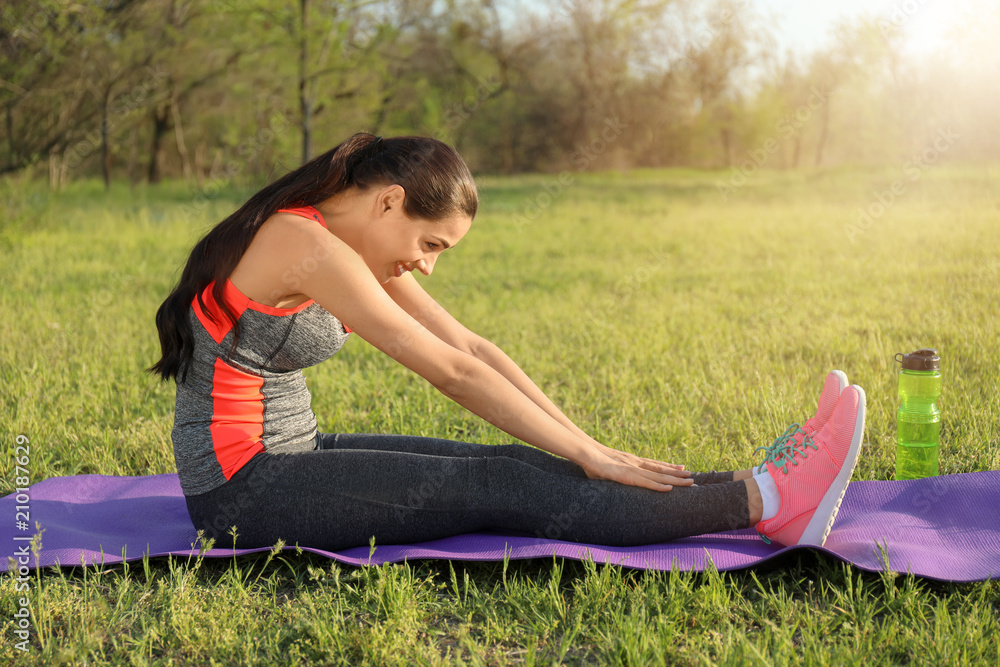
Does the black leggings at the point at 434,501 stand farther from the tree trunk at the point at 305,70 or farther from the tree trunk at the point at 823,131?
the tree trunk at the point at 823,131

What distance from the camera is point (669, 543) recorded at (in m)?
2.25

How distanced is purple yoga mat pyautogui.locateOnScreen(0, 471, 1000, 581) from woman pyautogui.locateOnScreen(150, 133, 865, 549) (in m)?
0.07

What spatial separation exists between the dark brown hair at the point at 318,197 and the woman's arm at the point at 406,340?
0.11 meters

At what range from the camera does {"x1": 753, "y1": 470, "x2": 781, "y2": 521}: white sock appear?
2.18m

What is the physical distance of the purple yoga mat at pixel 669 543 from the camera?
6.91 feet

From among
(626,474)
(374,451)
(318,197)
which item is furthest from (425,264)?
(626,474)

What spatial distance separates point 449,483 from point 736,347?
3040 mm

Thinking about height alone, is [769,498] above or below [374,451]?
below

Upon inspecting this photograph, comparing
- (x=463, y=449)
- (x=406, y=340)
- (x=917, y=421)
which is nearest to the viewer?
(x=406, y=340)

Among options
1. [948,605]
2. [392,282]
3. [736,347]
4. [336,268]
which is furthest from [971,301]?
[336,268]

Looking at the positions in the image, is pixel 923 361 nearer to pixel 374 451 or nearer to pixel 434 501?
pixel 434 501

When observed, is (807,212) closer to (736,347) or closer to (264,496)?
(736,347)

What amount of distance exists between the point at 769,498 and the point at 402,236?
4.22 ft

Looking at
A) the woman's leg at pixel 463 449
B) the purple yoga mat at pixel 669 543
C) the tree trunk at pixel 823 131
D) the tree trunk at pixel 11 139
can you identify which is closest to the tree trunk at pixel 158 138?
the tree trunk at pixel 11 139
